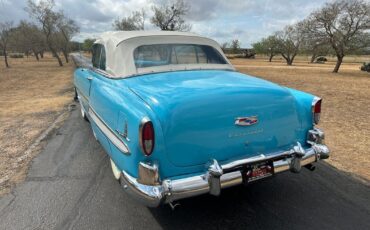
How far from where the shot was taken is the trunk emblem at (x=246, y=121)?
2.74m

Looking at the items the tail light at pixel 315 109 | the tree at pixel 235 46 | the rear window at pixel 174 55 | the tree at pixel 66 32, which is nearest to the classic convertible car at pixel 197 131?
the tail light at pixel 315 109

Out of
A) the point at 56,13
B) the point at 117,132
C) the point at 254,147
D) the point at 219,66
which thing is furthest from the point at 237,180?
the point at 56,13

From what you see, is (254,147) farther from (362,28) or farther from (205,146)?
(362,28)

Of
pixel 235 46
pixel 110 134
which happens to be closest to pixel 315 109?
pixel 110 134

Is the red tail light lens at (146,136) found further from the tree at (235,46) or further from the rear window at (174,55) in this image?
the tree at (235,46)

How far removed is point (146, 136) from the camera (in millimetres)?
2492

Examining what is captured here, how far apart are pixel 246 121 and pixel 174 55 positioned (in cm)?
165

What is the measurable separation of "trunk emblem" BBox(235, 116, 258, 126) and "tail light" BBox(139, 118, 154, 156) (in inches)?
31.4

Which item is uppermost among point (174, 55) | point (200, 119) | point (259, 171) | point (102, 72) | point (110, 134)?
point (174, 55)

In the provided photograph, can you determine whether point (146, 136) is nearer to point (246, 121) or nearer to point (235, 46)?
point (246, 121)

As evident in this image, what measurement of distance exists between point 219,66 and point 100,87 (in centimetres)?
163

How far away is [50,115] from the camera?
305 inches

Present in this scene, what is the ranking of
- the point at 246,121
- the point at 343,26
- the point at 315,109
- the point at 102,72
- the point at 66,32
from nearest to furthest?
the point at 246,121, the point at 315,109, the point at 102,72, the point at 343,26, the point at 66,32

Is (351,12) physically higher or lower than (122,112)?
higher
